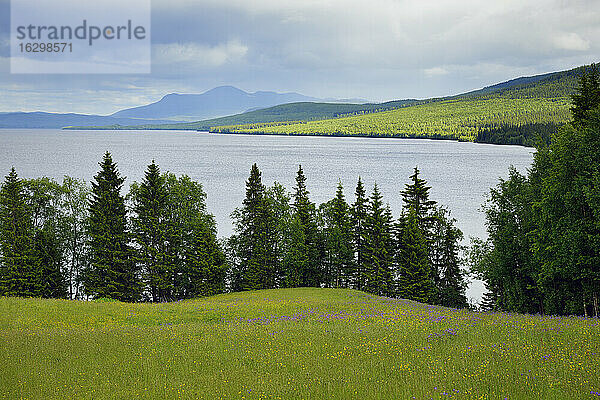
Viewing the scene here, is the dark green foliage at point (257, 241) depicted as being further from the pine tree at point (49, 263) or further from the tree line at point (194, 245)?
the pine tree at point (49, 263)

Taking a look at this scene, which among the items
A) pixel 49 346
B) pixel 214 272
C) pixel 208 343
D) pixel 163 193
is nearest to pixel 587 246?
pixel 208 343

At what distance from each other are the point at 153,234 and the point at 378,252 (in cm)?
2240

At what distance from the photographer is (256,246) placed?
158ft

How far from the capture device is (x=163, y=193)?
147 ft

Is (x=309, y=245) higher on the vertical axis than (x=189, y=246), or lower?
lower

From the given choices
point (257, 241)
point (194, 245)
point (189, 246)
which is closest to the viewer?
point (194, 245)

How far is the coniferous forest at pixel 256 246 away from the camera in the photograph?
3462 cm

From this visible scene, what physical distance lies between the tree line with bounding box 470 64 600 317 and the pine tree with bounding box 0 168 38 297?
3874 centimetres

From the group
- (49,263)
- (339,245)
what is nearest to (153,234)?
(49,263)

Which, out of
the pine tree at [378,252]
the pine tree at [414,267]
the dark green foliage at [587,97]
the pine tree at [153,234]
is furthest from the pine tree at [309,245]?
the dark green foliage at [587,97]

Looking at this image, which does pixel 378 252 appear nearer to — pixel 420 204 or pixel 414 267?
pixel 414 267

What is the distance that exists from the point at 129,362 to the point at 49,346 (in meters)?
3.50

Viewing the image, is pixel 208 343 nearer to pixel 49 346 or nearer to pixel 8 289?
pixel 49 346

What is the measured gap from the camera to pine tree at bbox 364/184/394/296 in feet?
153
